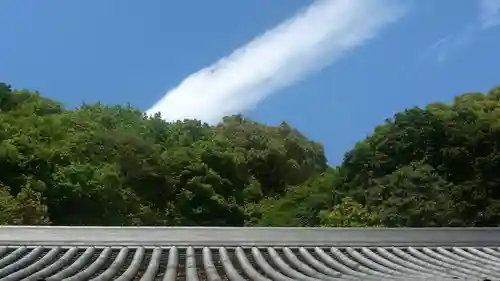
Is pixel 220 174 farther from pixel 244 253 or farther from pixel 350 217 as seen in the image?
pixel 244 253

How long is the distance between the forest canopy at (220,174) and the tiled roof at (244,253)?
11228 mm

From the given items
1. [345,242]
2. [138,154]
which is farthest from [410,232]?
[138,154]

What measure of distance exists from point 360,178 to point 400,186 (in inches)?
85.0

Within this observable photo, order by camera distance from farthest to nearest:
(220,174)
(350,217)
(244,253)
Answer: (220,174), (350,217), (244,253)

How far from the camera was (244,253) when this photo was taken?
5.43m

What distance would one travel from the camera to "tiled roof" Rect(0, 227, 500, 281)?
15.0 feet

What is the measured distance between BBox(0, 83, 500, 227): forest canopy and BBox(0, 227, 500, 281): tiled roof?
1123 cm

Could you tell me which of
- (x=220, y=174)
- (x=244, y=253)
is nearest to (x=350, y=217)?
(x=220, y=174)

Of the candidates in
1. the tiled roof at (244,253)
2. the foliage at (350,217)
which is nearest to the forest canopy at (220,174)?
the foliage at (350,217)

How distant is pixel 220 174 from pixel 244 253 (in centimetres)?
1999

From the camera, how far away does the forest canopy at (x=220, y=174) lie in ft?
63.0

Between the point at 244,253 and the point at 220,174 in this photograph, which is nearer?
the point at 244,253

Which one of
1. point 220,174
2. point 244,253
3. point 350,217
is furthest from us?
point 220,174

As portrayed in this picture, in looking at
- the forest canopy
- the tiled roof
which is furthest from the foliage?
the tiled roof
